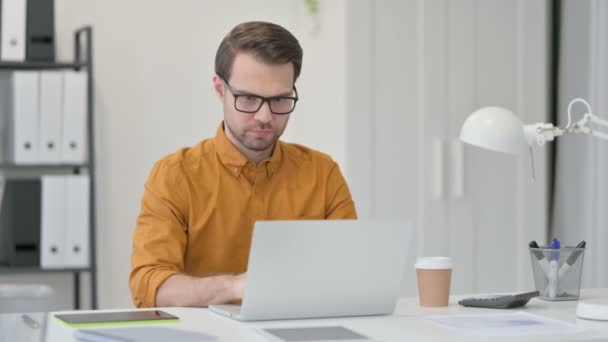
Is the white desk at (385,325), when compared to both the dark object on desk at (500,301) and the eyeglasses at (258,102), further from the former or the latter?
the eyeglasses at (258,102)

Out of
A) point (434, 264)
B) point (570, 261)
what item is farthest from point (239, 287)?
point (570, 261)

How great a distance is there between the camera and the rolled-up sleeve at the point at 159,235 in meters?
2.21

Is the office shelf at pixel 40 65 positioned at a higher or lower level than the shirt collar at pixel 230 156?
higher

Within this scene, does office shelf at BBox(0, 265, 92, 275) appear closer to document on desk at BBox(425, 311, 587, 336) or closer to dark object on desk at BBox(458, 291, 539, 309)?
dark object on desk at BBox(458, 291, 539, 309)

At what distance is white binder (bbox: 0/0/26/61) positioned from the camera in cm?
347

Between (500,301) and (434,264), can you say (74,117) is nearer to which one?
(434,264)

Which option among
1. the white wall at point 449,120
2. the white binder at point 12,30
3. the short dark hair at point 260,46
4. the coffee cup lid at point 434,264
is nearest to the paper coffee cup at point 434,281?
the coffee cup lid at point 434,264

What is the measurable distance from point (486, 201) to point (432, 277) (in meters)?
1.73

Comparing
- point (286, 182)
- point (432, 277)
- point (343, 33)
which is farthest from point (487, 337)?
point (343, 33)

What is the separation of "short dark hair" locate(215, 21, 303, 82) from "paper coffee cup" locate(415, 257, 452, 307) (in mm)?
607

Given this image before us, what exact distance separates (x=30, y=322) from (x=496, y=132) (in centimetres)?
105

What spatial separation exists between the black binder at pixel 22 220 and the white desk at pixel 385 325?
66.4 inches

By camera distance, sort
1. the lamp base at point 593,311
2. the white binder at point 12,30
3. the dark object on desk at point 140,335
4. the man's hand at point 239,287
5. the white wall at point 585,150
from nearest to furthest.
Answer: the dark object on desk at point 140,335 < the lamp base at point 593,311 < the man's hand at point 239,287 < the white binder at point 12,30 < the white wall at point 585,150

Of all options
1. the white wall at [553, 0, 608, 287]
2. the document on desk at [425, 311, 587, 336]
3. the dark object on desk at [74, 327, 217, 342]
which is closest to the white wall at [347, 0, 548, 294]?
the white wall at [553, 0, 608, 287]
